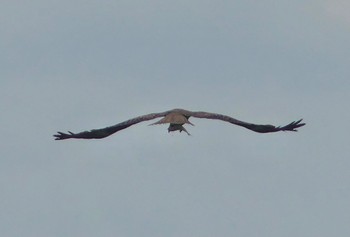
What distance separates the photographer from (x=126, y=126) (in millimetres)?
41750

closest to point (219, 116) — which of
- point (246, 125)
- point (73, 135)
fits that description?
point (246, 125)

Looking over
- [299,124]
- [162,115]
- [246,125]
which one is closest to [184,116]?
[162,115]

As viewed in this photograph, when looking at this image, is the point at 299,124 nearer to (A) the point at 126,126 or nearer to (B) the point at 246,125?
(B) the point at 246,125

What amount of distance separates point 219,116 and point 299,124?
4.23m

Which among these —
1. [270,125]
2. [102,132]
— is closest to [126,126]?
[102,132]

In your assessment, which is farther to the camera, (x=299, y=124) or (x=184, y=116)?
(x=299, y=124)

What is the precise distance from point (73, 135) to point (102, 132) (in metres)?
1.61

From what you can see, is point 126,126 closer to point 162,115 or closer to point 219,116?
point 162,115

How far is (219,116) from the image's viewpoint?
42.8 metres

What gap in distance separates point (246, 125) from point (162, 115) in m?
4.53

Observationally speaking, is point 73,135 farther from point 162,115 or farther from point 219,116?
point 219,116

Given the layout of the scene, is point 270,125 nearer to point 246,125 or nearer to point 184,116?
point 246,125

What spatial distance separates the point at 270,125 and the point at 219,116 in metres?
2.72

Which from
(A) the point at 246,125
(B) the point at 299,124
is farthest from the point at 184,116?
(B) the point at 299,124
